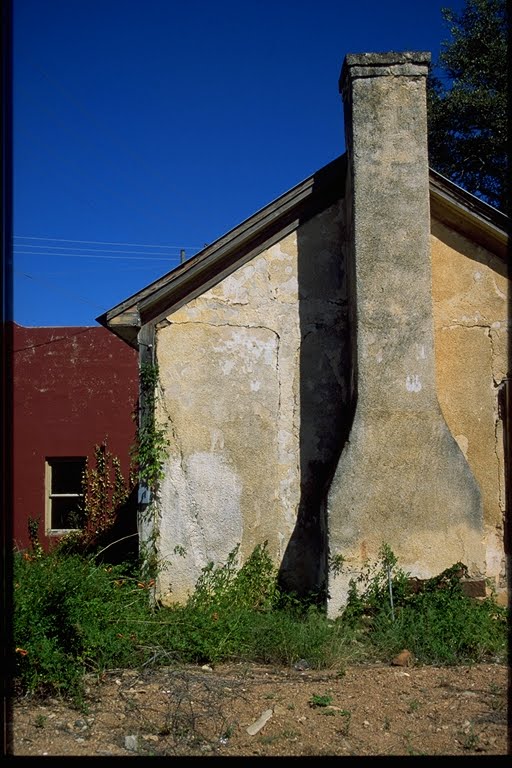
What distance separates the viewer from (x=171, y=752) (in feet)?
14.4

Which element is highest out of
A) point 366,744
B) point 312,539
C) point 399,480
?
point 399,480

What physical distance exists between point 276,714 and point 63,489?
31.6ft

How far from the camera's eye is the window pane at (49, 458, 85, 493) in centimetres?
1363

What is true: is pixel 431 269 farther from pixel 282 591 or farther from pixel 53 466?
pixel 53 466

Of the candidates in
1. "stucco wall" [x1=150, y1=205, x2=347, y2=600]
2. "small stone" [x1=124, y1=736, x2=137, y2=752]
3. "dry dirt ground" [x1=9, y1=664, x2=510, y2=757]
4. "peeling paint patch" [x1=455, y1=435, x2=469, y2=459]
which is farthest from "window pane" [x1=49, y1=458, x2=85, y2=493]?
"small stone" [x1=124, y1=736, x2=137, y2=752]

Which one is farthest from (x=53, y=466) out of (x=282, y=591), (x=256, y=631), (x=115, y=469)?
(x=256, y=631)

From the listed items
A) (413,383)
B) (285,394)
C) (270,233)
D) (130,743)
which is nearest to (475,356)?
(413,383)

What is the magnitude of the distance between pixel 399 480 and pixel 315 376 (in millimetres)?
1518

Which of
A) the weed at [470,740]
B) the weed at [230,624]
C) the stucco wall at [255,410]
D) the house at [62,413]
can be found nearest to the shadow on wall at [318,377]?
the stucco wall at [255,410]

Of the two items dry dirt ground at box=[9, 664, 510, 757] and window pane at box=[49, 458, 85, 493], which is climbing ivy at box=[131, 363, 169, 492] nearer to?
dry dirt ground at box=[9, 664, 510, 757]

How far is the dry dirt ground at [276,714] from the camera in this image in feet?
14.7

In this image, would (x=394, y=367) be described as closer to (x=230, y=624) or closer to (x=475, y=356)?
(x=475, y=356)

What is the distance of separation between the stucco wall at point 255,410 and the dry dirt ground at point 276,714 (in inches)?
70.4

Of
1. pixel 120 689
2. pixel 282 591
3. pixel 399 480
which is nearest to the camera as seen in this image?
pixel 120 689
